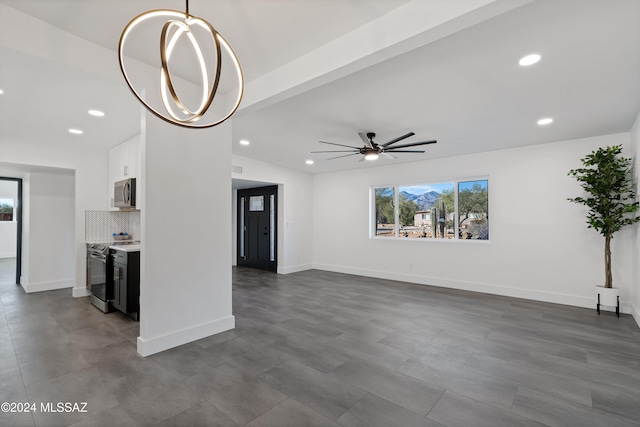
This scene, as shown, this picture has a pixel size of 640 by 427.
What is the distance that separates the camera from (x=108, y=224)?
5.45 metres

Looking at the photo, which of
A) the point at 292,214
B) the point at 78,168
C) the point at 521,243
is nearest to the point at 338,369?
the point at 521,243

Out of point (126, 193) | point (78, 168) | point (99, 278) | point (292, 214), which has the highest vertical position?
point (78, 168)

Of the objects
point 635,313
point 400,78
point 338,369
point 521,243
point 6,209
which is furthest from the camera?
point 6,209

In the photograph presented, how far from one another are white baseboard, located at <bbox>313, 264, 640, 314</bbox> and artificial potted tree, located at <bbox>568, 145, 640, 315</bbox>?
1.12 ft

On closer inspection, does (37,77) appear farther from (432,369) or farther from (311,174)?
(311,174)

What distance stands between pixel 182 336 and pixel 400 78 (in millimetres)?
3457

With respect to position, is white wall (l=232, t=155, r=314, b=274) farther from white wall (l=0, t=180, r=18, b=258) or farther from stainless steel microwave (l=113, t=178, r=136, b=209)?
white wall (l=0, t=180, r=18, b=258)

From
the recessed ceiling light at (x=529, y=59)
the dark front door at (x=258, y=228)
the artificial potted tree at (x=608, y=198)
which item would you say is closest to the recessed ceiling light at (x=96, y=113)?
the dark front door at (x=258, y=228)

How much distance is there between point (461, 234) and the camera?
5957 millimetres

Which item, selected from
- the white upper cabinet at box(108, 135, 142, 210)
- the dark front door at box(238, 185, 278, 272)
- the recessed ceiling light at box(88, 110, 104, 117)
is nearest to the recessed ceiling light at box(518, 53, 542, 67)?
the recessed ceiling light at box(88, 110, 104, 117)

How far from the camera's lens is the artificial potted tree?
409 centimetres

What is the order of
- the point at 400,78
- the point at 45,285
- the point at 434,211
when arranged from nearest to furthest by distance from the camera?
the point at 400,78 → the point at 45,285 → the point at 434,211

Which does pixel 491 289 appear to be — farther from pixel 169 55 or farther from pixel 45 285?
pixel 45 285

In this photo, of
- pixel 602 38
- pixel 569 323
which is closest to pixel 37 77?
pixel 602 38
